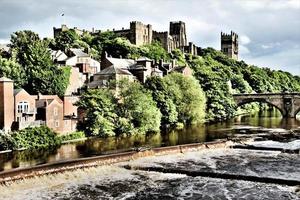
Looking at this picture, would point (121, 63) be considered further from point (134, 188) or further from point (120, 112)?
point (134, 188)

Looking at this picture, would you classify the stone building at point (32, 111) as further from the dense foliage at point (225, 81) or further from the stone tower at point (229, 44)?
the stone tower at point (229, 44)

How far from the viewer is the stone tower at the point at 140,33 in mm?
125312

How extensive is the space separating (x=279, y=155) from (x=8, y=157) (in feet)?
79.0

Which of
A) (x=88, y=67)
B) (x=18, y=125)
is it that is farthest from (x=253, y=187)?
(x=88, y=67)

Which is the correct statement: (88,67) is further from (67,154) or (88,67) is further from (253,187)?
(253,187)

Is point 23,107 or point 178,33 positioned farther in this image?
point 178,33

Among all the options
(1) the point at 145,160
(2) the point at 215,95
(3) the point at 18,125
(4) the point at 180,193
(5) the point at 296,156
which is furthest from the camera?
(2) the point at 215,95

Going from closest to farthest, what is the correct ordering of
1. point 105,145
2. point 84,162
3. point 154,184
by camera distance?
point 154,184, point 84,162, point 105,145

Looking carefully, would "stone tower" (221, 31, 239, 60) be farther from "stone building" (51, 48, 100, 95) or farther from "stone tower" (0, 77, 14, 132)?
"stone tower" (0, 77, 14, 132)

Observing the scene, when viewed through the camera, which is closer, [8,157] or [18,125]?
[8,157]

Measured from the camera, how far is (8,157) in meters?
38.7

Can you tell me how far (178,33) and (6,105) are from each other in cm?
11376

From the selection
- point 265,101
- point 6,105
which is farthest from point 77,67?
point 265,101

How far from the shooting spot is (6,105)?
157 feet
